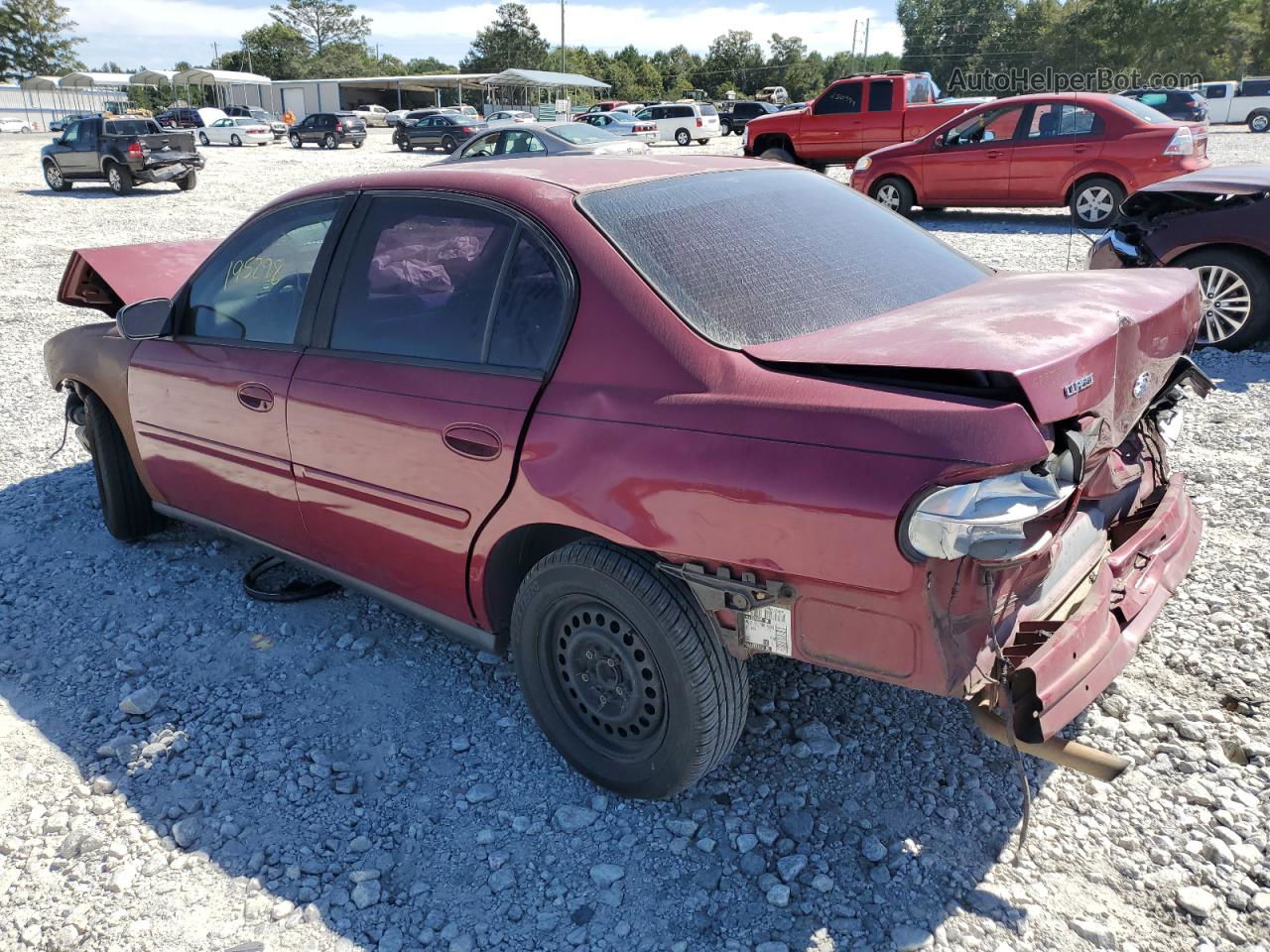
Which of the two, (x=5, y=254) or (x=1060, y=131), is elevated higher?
(x=1060, y=131)

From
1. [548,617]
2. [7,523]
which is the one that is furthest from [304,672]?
[7,523]

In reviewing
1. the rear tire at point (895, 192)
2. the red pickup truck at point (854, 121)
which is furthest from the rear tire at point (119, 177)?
the rear tire at point (895, 192)

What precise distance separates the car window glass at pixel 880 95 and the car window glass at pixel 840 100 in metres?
0.24

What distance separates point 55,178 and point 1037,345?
81.4ft

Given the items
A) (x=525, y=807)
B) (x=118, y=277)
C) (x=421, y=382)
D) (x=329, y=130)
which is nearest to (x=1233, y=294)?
(x=421, y=382)

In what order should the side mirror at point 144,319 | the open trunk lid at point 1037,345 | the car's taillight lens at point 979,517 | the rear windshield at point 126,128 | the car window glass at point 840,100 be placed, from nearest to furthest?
the car's taillight lens at point 979,517
the open trunk lid at point 1037,345
the side mirror at point 144,319
the car window glass at point 840,100
the rear windshield at point 126,128

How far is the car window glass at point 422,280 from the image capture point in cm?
285

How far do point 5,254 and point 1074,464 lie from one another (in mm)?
15040

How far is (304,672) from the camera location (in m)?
3.46

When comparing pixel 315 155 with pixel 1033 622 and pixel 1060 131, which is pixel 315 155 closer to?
pixel 1060 131

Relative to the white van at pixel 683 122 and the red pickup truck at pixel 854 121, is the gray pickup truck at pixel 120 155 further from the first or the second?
the white van at pixel 683 122

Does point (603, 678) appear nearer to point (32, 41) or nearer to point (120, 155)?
→ point (120, 155)

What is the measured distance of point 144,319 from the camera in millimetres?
3707

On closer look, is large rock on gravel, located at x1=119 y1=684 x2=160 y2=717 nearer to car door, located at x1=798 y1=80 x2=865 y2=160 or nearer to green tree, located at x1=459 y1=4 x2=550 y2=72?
car door, located at x1=798 y1=80 x2=865 y2=160
